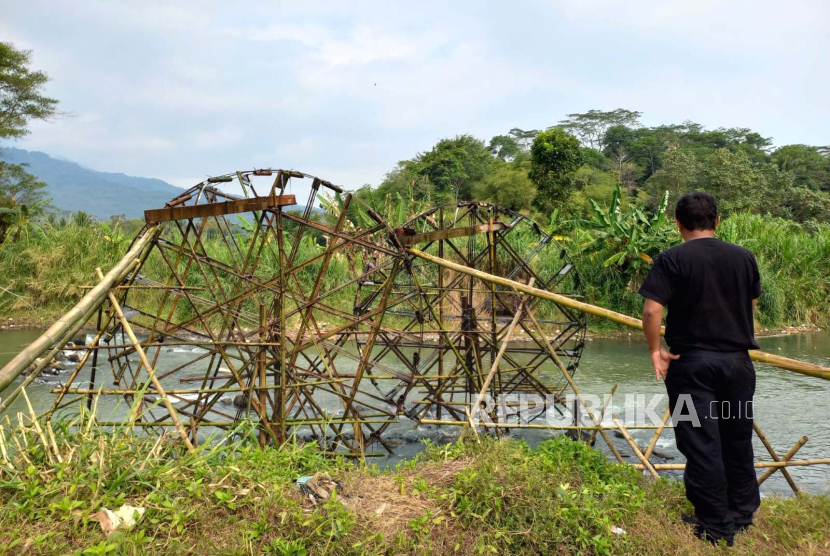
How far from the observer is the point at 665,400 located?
920 cm

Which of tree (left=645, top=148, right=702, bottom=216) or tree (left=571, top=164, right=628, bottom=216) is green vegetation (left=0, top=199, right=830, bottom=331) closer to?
tree (left=645, top=148, right=702, bottom=216)

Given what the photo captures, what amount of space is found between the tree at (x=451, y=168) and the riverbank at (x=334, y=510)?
88.4 ft

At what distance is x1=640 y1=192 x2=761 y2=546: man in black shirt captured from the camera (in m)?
3.19

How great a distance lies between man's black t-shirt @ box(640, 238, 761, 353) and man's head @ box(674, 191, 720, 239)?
93 millimetres

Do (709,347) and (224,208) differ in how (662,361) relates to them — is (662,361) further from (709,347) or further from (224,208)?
(224,208)

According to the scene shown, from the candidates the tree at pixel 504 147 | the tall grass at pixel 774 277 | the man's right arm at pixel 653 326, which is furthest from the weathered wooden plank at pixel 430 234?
the tree at pixel 504 147

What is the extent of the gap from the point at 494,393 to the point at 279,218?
331cm

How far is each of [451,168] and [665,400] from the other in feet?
85.4

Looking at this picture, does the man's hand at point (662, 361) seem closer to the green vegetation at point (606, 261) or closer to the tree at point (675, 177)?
the green vegetation at point (606, 261)

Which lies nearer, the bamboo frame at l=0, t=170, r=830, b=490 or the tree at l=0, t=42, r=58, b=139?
the bamboo frame at l=0, t=170, r=830, b=490

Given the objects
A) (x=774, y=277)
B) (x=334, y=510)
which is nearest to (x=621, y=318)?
(x=334, y=510)

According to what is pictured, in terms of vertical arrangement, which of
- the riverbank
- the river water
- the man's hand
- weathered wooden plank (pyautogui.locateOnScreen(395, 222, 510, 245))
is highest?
weathered wooden plank (pyautogui.locateOnScreen(395, 222, 510, 245))

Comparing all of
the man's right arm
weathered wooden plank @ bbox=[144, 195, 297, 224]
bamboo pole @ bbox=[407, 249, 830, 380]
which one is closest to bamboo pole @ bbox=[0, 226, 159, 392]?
weathered wooden plank @ bbox=[144, 195, 297, 224]

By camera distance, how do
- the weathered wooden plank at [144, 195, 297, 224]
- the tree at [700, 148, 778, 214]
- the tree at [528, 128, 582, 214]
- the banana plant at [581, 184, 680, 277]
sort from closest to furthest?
the weathered wooden plank at [144, 195, 297, 224] → the banana plant at [581, 184, 680, 277] → the tree at [528, 128, 582, 214] → the tree at [700, 148, 778, 214]
